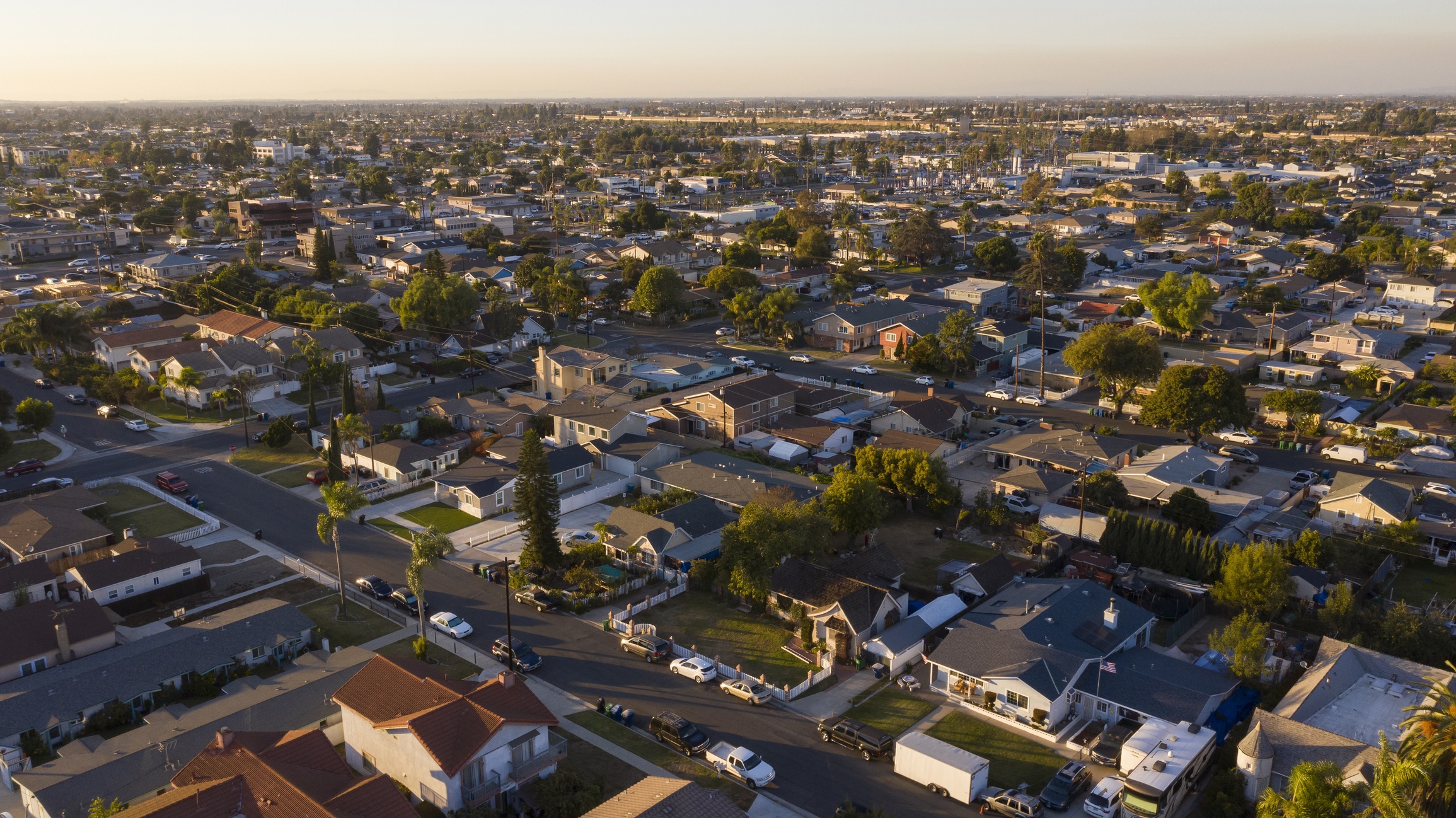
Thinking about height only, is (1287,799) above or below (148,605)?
above

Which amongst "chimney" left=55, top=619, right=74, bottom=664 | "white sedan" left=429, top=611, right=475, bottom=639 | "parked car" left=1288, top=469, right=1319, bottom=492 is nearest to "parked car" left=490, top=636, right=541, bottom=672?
"white sedan" left=429, top=611, right=475, bottom=639

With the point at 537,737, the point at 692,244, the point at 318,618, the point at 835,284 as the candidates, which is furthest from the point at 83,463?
the point at 692,244

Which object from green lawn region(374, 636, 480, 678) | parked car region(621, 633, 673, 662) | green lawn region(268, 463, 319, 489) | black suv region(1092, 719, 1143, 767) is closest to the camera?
black suv region(1092, 719, 1143, 767)

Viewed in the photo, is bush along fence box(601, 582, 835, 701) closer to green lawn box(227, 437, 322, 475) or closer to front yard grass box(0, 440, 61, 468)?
green lawn box(227, 437, 322, 475)

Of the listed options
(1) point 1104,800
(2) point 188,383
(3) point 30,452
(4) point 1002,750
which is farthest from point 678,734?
(2) point 188,383

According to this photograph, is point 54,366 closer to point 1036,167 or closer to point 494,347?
point 494,347

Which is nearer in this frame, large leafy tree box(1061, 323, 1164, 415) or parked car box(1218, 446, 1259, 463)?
parked car box(1218, 446, 1259, 463)
